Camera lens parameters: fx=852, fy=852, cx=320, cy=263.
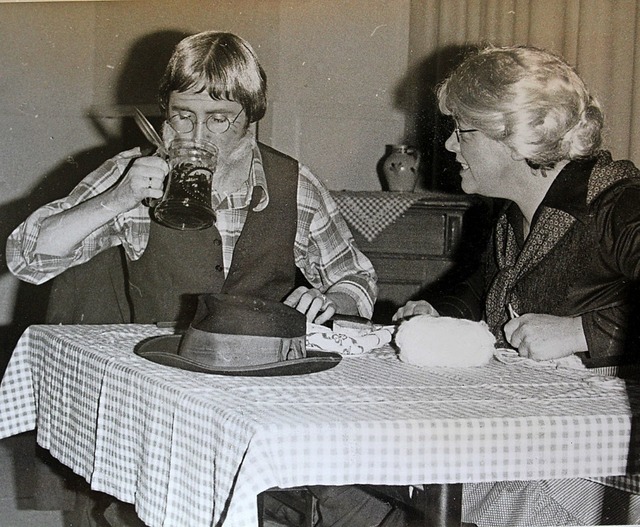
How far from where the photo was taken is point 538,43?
3484 mm

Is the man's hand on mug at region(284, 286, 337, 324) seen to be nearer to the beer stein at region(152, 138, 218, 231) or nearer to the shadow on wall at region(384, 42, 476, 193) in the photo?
the beer stein at region(152, 138, 218, 231)

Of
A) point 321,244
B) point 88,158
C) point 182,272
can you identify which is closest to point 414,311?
point 321,244

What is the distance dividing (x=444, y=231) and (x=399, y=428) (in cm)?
263

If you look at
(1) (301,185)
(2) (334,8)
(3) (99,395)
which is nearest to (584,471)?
(3) (99,395)

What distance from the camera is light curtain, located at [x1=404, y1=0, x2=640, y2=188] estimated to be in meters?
3.04

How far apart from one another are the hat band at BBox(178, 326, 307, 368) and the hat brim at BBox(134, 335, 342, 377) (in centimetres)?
2

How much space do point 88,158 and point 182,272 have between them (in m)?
2.28

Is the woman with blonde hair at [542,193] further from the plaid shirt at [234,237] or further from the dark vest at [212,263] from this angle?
the dark vest at [212,263]

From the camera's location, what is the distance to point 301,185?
2312mm

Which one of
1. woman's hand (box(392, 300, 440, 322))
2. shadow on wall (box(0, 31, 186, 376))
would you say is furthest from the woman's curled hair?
shadow on wall (box(0, 31, 186, 376))

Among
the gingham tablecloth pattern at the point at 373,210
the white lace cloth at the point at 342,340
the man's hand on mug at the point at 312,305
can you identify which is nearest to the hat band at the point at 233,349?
the white lace cloth at the point at 342,340

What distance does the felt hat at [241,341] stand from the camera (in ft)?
4.39

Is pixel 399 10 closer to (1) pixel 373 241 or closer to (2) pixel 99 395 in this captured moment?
(1) pixel 373 241

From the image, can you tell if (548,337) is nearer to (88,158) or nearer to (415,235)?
(415,235)
